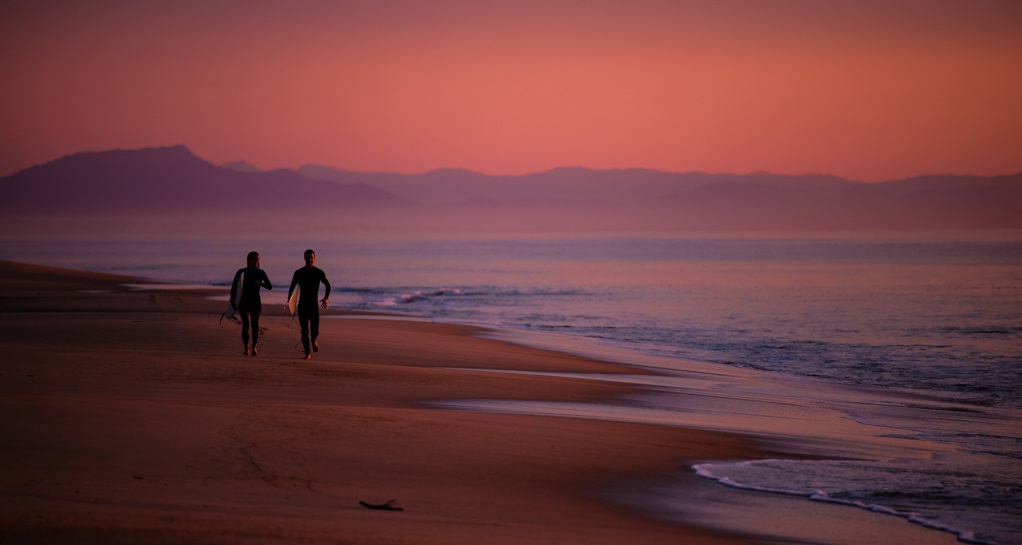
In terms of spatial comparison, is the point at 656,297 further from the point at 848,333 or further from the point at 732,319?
the point at 848,333

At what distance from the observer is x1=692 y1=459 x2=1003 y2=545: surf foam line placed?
316 inches

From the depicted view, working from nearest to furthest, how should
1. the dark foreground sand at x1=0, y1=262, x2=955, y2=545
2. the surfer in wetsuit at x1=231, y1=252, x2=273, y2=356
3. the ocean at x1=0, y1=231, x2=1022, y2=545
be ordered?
the dark foreground sand at x1=0, y1=262, x2=955, y2=545, the ocean at x1=0, y1=231, x2=1022, y2=545, the surfer in wetsuit at x1=231, y1=252, x2=273, y2=356

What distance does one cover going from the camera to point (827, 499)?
8.91 m

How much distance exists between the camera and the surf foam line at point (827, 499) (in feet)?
26.3

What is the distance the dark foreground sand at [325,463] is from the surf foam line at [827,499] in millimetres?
177

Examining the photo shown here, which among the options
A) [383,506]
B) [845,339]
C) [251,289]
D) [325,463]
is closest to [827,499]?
[383,506]

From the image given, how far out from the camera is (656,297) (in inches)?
1823

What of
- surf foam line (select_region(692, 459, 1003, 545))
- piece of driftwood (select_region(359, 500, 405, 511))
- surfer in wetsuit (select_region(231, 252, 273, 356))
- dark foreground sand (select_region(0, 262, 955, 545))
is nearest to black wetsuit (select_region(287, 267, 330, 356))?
surfer in wetsuit (select_region(231, 252, 273, 356))

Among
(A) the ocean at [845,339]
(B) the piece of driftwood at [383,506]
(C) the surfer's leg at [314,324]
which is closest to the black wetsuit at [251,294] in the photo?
(C) the surfer's leg at [314,324]

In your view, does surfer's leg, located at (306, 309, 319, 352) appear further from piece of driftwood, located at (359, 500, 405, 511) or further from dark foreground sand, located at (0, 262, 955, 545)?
piece of driftwood, located at (359, 500, 405, 511)

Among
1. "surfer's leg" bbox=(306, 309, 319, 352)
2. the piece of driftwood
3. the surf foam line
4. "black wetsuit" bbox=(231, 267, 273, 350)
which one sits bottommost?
the surf foam line

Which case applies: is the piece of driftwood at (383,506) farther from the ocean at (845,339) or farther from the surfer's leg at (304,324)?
the surfer's leg at (304,324)

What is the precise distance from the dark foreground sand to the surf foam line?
0.58ft

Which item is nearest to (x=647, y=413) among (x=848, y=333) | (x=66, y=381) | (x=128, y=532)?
(x=66, y=381)
